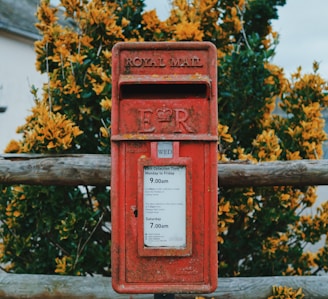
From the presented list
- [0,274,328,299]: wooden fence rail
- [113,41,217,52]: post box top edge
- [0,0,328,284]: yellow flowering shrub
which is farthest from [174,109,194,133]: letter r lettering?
[0,274,328,299]: wooden fence rail

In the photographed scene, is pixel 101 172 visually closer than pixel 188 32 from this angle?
Yes

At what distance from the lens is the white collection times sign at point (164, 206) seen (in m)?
2.17

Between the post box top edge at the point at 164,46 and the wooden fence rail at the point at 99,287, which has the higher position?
the post box top edge at the point at 164,46

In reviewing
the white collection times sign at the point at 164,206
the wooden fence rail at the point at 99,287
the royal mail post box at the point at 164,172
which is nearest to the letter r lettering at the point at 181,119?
the royal mail post box at the point at 164,172

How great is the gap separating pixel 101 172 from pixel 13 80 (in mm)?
9905

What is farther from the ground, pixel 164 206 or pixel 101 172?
pixel 101 172

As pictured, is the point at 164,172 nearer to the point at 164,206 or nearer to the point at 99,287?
the point at 164,206

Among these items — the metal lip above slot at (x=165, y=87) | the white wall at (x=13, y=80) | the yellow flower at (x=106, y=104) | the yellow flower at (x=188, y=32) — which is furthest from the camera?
the white wall at (x=13, y=80)

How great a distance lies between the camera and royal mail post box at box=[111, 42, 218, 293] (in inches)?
85.1

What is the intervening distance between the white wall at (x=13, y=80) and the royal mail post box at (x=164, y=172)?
9.85 m

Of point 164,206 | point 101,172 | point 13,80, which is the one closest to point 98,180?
point 101,172

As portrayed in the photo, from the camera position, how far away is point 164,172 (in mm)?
2168

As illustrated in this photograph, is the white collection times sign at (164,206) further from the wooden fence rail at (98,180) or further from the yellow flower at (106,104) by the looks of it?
the yellow flower at (106,104)

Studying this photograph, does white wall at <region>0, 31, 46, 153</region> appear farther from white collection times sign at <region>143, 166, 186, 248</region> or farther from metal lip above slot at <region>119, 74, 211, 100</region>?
white collection times sign at <region>143, 166, 186, 248</region>
